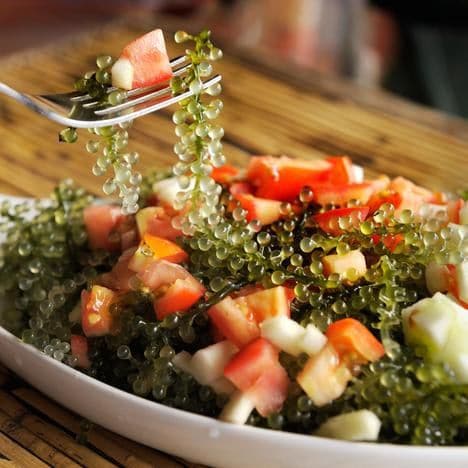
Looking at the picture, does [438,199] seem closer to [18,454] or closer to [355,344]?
[355,344]

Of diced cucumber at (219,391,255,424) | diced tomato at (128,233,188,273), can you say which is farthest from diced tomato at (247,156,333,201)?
diced cucumber at (219,391,255,424)

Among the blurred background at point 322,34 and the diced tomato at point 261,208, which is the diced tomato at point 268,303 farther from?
the blurred background at point 322,34

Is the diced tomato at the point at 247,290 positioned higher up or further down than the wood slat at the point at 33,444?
higher up

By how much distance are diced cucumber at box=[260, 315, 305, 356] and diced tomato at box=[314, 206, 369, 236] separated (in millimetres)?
194

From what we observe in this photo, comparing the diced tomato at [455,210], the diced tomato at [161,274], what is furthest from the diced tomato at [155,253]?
the diced tomato at [455,210]

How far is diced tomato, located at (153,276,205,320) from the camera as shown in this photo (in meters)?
1.18

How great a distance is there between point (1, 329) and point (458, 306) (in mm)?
650

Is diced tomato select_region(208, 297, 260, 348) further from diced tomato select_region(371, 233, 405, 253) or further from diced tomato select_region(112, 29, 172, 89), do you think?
diced tomato select_region(112, 29, 172, 89)

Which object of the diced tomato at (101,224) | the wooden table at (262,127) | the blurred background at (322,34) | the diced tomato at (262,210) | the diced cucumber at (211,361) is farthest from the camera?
the blurred background at (322,34)

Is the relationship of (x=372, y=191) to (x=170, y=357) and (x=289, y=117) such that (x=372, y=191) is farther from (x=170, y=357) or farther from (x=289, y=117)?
(x=289, y=117)

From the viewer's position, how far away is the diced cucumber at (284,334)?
1.09 m

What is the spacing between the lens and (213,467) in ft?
3.74

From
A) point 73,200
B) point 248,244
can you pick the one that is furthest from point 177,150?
point 73,200

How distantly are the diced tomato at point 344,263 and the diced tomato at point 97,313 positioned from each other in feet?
1.02
